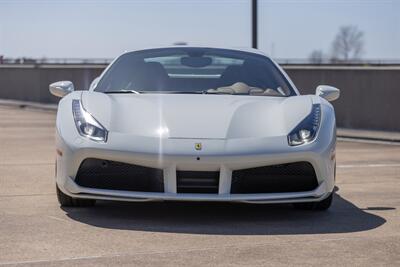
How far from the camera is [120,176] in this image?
555 centimetres

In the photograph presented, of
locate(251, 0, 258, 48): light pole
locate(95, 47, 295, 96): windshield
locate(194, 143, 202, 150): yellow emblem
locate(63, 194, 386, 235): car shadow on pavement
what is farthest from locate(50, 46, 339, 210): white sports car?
locate(251, 0, 258, 48): light pole

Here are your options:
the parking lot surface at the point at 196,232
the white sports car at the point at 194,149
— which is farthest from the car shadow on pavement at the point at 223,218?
the white sports car at the point at 194,149

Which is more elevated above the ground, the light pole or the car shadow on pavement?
the car shadow on pavement

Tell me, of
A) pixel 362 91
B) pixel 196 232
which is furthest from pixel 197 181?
pixel 362 91

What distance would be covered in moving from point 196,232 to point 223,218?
1.87ft

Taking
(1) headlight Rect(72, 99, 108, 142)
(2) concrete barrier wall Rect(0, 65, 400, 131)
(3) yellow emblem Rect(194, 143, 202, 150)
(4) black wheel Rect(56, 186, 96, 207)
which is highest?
(1) headlight Rect(72, 99, 108, 142)

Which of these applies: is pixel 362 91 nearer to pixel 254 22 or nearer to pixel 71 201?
pixel 254 22

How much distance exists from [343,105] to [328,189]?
10.3 m

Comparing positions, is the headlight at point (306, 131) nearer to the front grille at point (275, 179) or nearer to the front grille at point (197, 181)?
the front grille at point (275, 179)

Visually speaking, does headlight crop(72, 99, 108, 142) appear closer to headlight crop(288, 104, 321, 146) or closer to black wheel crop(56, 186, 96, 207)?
black wheel crop(56, 186, 96, 207)

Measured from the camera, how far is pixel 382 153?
1138 cm

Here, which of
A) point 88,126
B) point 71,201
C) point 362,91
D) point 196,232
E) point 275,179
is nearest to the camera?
point 196,232

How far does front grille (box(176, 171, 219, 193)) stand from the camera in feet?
18.0

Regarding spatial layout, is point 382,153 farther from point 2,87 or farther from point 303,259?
point 2,87
